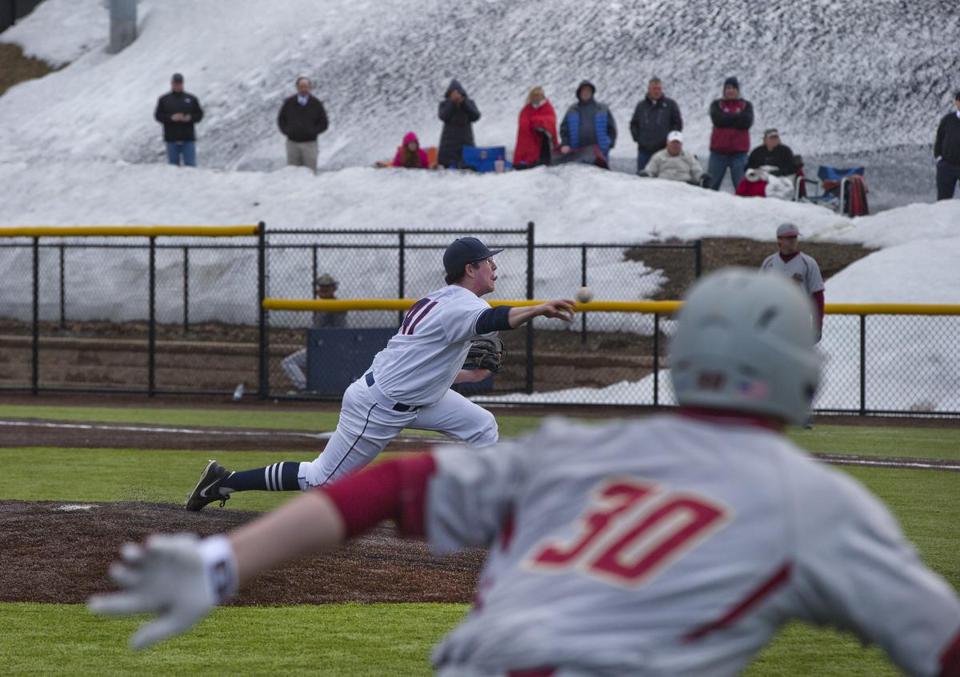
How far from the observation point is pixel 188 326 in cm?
2472

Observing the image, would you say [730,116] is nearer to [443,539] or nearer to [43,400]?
[43,400]

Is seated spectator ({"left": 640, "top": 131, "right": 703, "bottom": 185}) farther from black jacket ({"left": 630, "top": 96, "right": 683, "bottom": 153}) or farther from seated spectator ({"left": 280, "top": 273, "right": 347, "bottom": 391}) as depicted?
seated spectator ({"left": 280, "top": 273, "right": 347, "bottom": 391})

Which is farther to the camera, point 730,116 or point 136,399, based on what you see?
point 730,116

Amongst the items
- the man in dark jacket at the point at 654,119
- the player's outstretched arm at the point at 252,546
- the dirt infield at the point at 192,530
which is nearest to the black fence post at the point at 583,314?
the man in dark jacket at the point at 654,119

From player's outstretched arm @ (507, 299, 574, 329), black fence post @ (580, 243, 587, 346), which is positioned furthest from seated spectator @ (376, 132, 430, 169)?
player's outstretched arm @ (507, 299, 574, 329)

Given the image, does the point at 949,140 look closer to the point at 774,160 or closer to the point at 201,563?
the point at 774,160

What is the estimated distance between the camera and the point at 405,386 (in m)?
9.26

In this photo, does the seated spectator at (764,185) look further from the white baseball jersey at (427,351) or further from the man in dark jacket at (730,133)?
the white baseball jersey at (427,351)

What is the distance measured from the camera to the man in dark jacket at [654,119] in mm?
25109

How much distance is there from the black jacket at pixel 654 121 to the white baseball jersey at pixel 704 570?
22601 millimetres

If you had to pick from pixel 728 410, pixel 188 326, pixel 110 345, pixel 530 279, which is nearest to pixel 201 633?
pixel 728 410

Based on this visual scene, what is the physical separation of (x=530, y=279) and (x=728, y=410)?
17405mm

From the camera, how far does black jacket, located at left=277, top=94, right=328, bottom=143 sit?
2777 centimetres

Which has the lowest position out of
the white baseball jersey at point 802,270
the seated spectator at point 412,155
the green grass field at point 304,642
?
the green grass field at point 304,642
